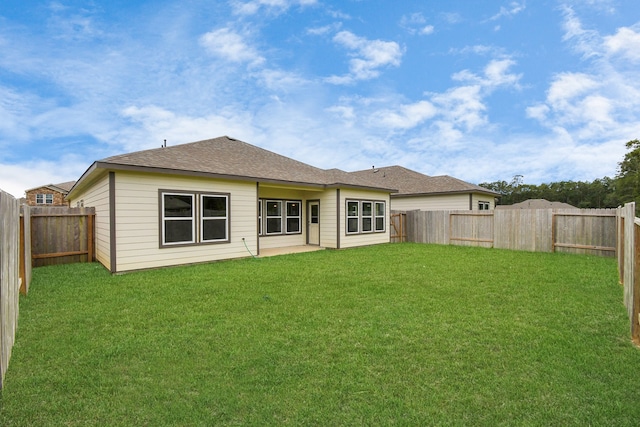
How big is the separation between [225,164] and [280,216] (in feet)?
11.7

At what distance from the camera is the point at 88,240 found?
981cm

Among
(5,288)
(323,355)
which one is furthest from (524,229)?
(5,288)

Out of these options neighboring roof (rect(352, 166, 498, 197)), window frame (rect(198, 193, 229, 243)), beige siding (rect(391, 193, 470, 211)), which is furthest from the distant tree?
window frame (rect(198, 193, 229, 243))

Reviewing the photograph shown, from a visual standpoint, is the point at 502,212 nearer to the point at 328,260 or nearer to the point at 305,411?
the point at 328,260

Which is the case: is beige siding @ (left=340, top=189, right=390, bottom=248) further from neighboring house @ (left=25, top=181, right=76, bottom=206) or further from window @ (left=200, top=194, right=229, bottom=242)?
neighboring house @ (left=25, top=181, right=76, bottom=206)

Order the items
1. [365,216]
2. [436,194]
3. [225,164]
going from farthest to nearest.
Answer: [436,194] < [365,216] < [225,164]

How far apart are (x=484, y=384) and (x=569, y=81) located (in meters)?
16.0

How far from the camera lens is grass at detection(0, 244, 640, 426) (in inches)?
93.0

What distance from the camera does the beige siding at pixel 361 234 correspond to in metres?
12.7

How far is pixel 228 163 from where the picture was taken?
10750 mm

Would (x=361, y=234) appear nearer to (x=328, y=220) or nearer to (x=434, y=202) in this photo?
(x=328, y=220)

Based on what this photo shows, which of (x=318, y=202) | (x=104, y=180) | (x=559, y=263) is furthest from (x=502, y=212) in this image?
(x=104, y=180)

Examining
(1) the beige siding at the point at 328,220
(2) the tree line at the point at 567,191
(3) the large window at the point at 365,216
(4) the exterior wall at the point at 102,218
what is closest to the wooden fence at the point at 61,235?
(4) the exterior wall at the point at 102,218

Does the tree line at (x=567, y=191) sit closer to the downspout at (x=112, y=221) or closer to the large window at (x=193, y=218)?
the large window at (x=193, y=218)
